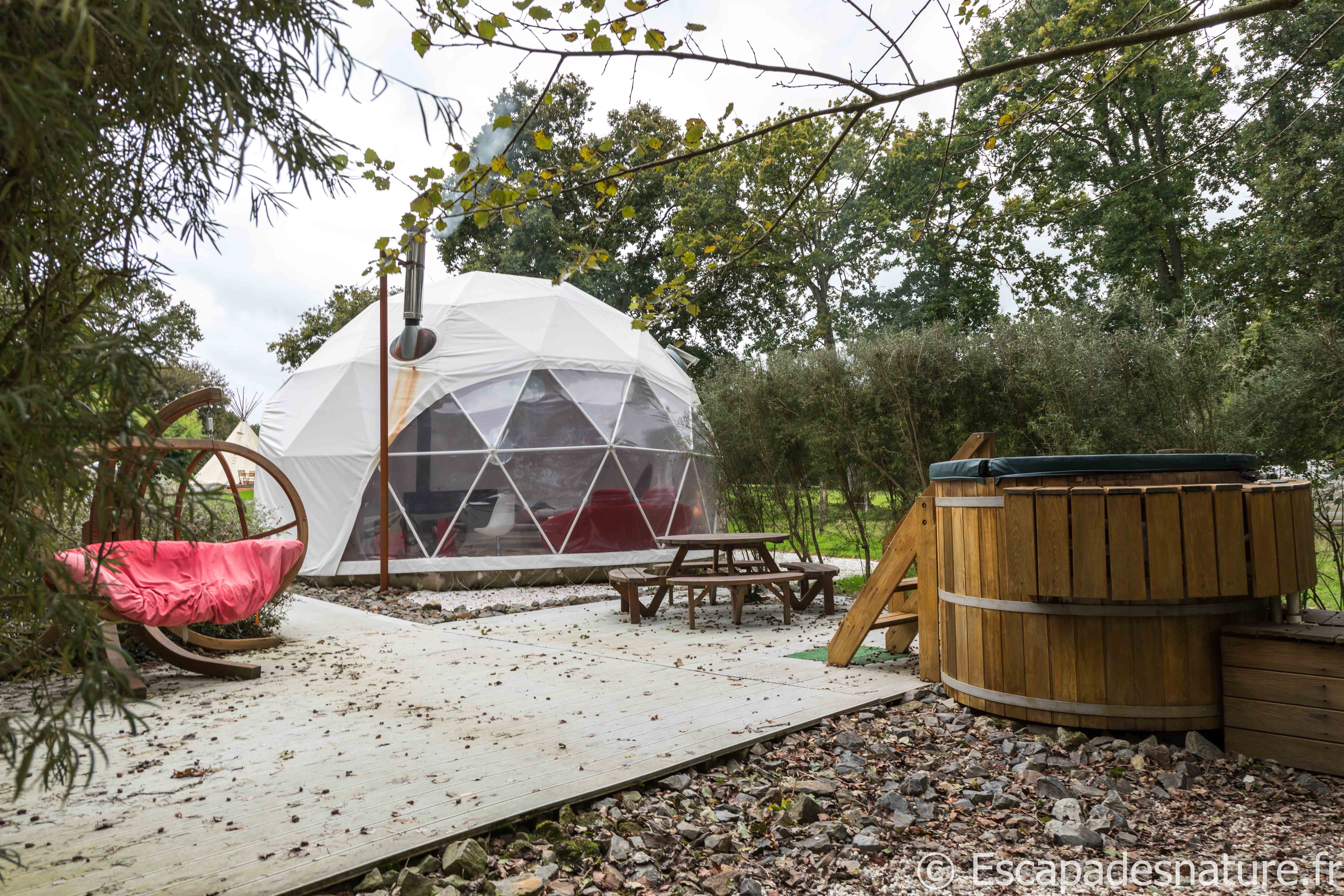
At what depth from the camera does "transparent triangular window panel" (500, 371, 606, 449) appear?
10.8 metres

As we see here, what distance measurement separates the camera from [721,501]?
35.0 ft

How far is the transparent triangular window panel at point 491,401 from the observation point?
10789 mm

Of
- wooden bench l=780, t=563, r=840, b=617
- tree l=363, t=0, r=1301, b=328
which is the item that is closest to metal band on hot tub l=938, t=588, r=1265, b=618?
tree l=363, t=0, r=1301, b=328

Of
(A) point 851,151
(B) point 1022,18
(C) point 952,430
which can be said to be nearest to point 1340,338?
(C) point 952,430

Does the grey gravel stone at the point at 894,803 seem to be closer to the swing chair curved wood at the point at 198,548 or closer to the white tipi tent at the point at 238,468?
the swing chair curved wood at the point at 198,548

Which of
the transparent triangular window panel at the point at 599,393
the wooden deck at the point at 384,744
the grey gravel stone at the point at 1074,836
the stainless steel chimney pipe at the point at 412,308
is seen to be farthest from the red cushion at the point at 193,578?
the transparent triangular window panel at the point at 599,393

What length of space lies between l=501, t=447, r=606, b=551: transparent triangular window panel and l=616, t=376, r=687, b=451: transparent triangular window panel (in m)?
0.64

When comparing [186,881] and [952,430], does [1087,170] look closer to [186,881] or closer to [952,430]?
[952,430]

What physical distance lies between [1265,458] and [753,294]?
13989mm

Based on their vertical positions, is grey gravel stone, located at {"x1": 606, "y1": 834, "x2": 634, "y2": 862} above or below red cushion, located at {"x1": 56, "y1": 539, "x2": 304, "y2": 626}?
below

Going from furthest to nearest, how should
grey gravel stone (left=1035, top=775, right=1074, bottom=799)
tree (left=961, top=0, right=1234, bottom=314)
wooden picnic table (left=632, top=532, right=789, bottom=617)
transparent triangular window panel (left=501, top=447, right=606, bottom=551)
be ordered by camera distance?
tree (left=961, top=0, right=1234, bottom=314)
transparent triangular window panel (left=501, top=447, right=606, bottom=551)
wooden picnic table (left=632, top=532, right=789, bottom=617)
grey gravel stone (left=1035, top=775, right=1074, bottom=799)

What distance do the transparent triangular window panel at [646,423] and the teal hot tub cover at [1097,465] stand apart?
7240mm

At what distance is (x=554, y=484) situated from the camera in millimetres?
10766

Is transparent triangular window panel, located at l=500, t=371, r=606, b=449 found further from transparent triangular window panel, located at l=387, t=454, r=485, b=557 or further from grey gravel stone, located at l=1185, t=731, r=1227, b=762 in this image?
grey gravel stone, located at l=1185, t=731, r=1227, b=762
